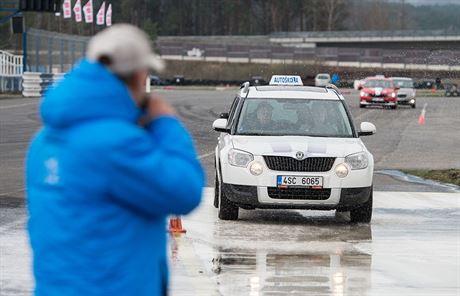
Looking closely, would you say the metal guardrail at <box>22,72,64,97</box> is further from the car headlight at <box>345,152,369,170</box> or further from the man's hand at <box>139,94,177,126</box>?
the man's hand at <box>139,94,177,126</box>

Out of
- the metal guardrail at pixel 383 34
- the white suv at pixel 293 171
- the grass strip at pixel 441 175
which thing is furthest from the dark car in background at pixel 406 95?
the metal guardrail at pixel 383 34

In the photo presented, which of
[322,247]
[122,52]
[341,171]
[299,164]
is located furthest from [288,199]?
[122,52]

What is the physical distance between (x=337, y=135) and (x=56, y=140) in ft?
35.3

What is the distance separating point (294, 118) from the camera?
15.2 metres

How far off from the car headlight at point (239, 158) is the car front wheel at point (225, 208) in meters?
0.36

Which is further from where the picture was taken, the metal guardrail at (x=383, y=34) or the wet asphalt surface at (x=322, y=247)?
the metal guardrail at (x=383, y=34)

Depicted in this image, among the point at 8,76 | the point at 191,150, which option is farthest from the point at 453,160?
the point at 8,76

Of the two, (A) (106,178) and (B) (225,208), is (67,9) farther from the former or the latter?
(A) (106,178)

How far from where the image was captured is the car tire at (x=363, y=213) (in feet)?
46.5

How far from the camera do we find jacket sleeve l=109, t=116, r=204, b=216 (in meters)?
4.15

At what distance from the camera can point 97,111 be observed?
13.8 ft

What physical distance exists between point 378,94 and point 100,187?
5538 cm

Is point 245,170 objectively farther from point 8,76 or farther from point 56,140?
point 8,76

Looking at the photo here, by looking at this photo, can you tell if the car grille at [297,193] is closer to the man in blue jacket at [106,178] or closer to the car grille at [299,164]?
the car grille at [299,164]
